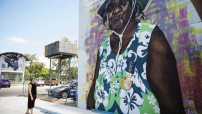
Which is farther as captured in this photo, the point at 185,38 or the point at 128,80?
the point at 128,80

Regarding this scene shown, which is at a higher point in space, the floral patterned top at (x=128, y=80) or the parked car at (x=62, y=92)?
the floral patterned top at (x=128, y=80)

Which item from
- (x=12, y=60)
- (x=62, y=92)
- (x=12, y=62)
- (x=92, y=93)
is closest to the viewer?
(x=92, y=93)

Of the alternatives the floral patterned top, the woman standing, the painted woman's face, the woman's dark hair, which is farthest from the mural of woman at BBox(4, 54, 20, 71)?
the woman's dark hair

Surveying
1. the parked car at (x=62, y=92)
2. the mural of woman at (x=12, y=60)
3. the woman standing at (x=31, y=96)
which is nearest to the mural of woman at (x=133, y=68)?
the woman standing at (x=31, y=96)

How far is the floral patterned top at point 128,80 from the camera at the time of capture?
775 cm

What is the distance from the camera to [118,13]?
9344mm

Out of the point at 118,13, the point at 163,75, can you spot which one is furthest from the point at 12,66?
the point at 163,75

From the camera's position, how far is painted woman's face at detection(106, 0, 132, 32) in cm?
898

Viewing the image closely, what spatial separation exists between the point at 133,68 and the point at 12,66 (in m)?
44.1

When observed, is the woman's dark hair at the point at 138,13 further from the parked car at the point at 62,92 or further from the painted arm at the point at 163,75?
the parked car at the point at 62,92

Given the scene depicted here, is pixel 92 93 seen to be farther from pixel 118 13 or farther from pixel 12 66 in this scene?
pixel 12 66

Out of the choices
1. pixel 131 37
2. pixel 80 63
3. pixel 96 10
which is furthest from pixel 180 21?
pixel 80 63

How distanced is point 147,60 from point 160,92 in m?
1.39

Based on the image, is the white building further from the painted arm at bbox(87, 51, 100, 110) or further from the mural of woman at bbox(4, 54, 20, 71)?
the painted arm at bbox(87, 51, 100, 110)
